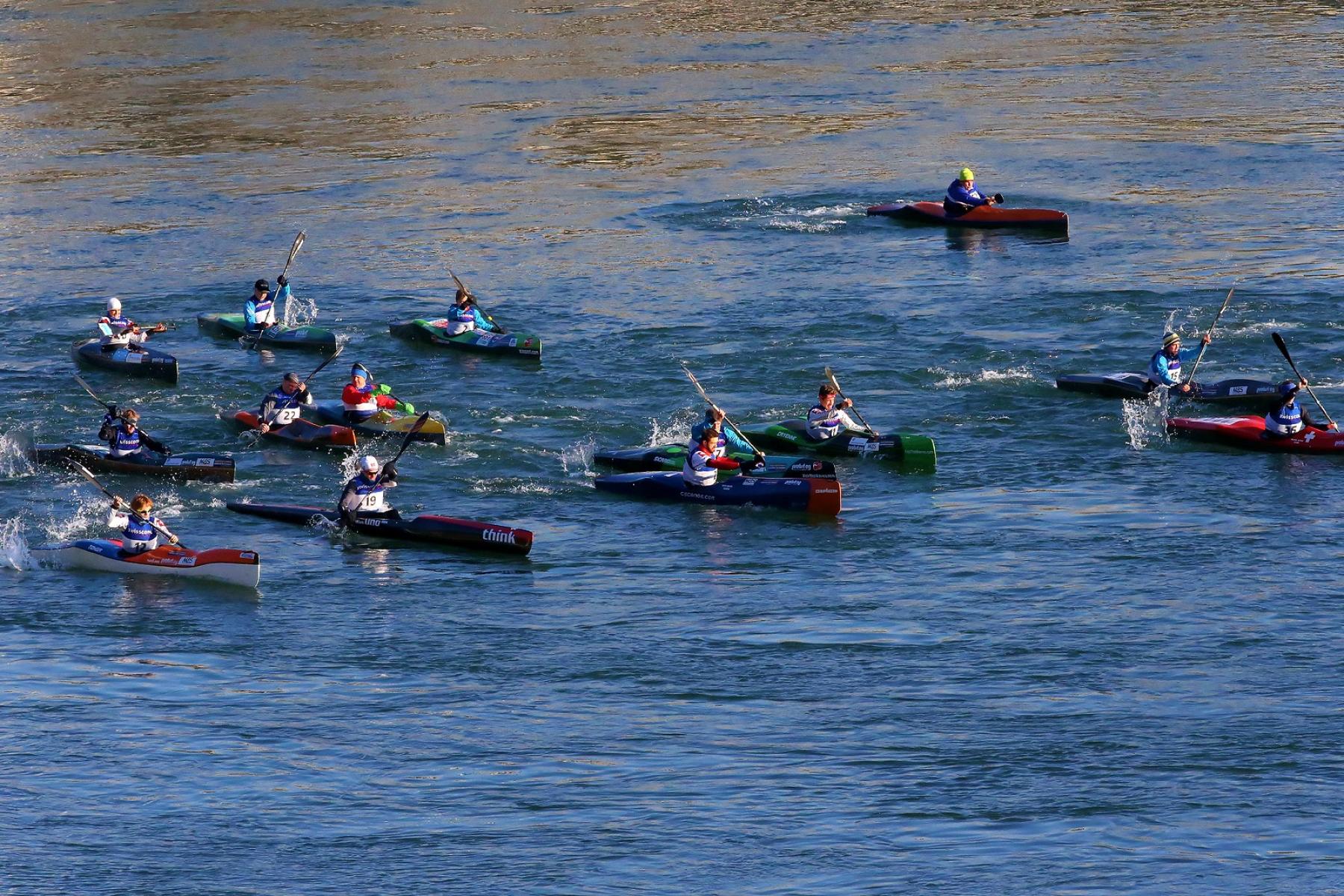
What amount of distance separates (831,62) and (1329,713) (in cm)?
5512

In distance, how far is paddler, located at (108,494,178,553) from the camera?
28.7 metres

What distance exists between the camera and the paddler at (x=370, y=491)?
1178 inches

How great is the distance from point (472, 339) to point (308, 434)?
638cm

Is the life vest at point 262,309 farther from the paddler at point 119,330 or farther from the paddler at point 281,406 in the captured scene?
the paddler at point 281,406

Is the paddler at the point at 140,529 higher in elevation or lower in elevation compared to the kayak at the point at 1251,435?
lower

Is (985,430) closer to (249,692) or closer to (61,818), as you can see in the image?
(249,692)

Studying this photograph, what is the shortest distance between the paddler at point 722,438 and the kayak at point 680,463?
138mm

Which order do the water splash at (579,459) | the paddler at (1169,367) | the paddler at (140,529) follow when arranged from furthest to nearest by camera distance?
the paddler at (1169,367)
the water splash at (579,459)
the paddler at (140,529)

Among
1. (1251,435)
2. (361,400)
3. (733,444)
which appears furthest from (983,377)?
(361,400)

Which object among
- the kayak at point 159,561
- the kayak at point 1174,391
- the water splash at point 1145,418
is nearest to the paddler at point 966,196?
the kayak at point 1174,391

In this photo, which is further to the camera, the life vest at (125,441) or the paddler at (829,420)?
the paddler at (829,420)

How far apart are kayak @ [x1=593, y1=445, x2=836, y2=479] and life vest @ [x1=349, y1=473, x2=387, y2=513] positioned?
15.2ft

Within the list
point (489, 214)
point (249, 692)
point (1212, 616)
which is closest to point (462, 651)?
point (249, 692)

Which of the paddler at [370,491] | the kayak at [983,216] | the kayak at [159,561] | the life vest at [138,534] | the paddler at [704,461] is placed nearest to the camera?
the kayak at [159,561]
